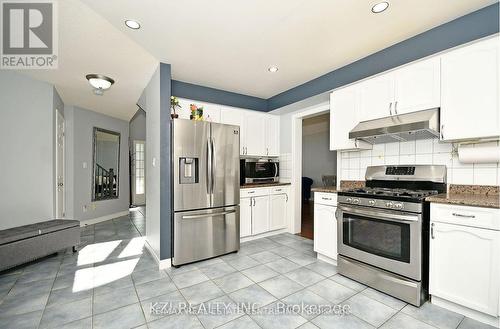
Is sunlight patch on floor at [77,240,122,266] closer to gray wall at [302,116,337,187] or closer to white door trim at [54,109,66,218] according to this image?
white door trim at [54,109,66,218]

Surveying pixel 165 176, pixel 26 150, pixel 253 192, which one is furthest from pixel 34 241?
pixel 253 192

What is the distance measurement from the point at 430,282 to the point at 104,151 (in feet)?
21.0

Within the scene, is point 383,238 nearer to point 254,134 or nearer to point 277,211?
point 277,211

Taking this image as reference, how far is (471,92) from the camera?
6.09 ft

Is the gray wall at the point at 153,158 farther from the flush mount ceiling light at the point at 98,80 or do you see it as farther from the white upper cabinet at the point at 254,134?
the white upper cabinet at the point at 254,134

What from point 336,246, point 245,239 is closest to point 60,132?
point 245,239

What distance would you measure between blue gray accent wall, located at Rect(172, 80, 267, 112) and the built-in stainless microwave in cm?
109

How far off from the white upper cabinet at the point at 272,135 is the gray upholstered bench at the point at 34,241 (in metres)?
3.33

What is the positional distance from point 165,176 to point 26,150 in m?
2.22

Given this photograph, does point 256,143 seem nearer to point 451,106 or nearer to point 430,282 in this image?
point 451,106

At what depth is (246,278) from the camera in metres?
2.43

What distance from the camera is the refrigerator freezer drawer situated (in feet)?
8.91

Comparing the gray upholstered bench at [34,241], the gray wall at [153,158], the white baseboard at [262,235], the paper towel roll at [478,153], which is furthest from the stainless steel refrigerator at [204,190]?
the paper towel roll at [478,153]

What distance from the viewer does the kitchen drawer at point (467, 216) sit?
5.24 feet
